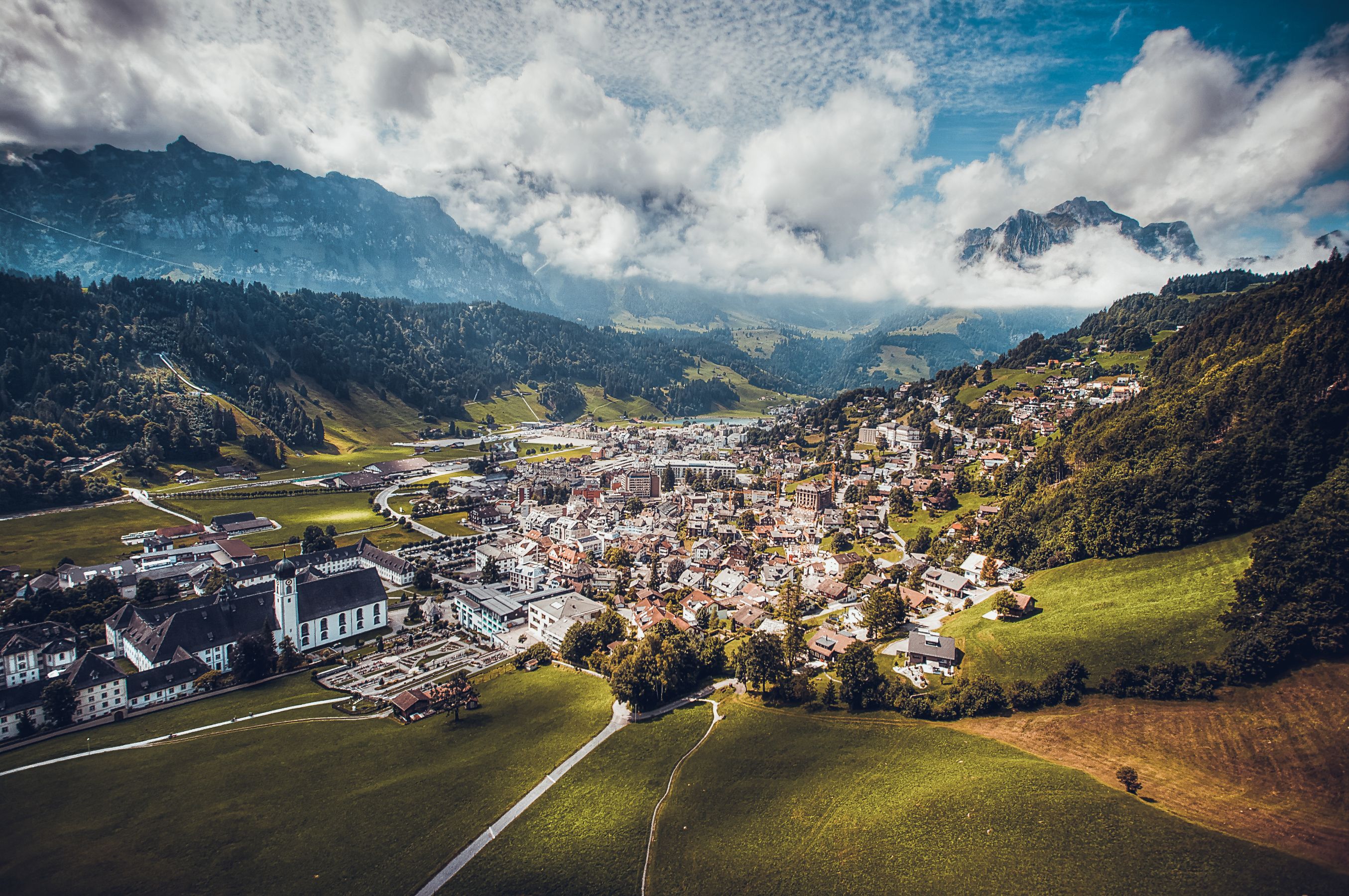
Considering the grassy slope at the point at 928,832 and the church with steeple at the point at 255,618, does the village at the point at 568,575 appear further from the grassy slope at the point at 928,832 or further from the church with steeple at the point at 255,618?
the grassy slope at the point at 928,832

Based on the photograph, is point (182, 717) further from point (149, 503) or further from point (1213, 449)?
point (1213, 449)

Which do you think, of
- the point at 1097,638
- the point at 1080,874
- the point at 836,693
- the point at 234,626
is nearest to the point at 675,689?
the point at 836,693

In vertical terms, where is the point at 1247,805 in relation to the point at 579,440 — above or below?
below

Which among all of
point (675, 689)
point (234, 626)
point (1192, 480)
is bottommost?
point (675, 689)

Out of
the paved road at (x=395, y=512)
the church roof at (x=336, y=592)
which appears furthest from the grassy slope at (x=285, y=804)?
the paved road at (x=395, y=512)

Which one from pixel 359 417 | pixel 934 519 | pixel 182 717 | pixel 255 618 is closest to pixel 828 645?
pixel 934 519

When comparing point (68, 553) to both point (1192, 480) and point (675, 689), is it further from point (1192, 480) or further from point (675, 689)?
point (1192, 480)
